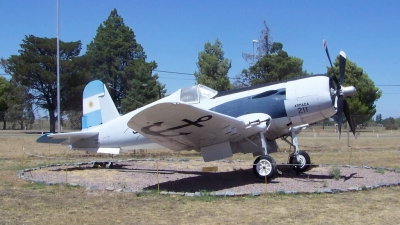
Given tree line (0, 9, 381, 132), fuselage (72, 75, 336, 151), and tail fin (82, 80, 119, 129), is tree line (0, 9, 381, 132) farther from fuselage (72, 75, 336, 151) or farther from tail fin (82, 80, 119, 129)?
fuselage (72, 75, 336, 151)

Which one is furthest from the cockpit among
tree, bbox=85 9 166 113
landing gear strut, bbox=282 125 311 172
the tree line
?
tree, bbox=85 9 166 113

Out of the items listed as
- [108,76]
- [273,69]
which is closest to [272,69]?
[273,69]

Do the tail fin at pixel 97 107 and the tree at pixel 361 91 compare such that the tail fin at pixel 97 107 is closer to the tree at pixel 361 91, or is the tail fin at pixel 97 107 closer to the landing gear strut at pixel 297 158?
the landing gear strut at pixel 297 158

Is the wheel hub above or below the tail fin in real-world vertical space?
below

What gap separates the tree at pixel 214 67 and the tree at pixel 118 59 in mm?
5600

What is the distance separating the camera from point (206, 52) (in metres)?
45.4

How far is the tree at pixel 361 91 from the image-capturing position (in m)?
41.3

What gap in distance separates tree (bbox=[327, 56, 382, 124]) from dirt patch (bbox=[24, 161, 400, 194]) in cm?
2975

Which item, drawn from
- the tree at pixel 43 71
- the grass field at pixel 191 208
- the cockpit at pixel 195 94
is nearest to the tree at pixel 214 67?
the tree at pixel 43 71

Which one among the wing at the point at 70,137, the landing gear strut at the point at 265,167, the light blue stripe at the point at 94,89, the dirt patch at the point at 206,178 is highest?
the light blue stripe at the point at 94,89

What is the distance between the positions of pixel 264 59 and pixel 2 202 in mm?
33923

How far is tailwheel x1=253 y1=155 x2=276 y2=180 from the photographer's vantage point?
33.8 feet

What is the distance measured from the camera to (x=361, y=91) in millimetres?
42406

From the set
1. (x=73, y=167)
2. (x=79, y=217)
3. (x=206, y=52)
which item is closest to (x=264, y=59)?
(x=206, y=52)
